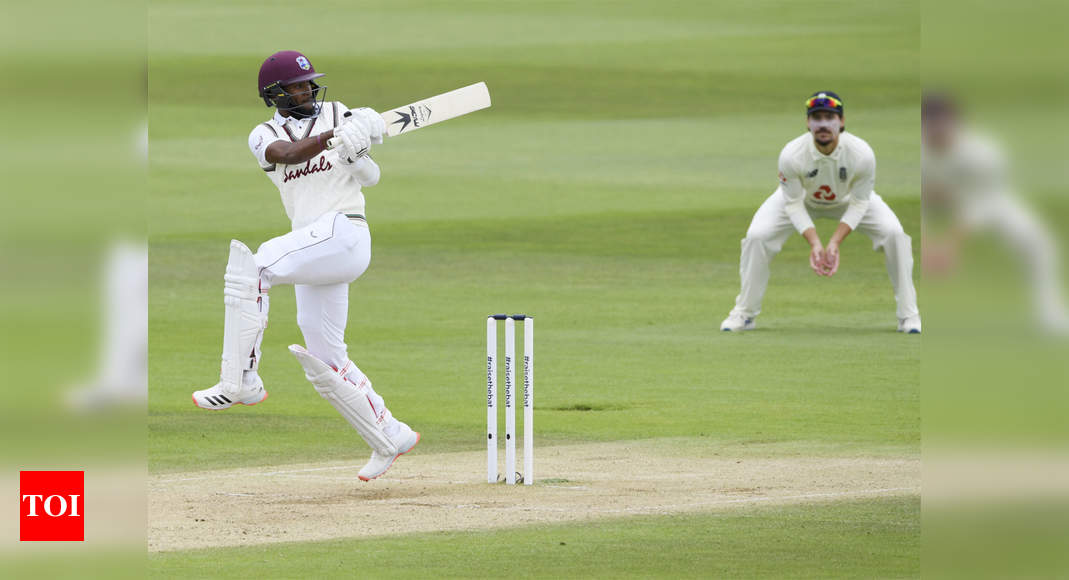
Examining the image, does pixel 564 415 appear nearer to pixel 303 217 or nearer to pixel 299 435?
pixel 299 435

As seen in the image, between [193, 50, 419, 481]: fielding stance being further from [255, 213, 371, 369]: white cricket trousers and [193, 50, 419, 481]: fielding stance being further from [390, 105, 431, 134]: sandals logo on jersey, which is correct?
[390, 105, 431, 134]: sandals logo on jersey

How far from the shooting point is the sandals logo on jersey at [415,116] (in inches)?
207

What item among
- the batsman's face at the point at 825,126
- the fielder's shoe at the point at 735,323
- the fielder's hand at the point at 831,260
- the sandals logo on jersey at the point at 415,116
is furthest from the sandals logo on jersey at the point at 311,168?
the fielder's shoe at the point at 735,323

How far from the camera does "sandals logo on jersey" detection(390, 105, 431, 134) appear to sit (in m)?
5.25

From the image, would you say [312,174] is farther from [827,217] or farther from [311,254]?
[827,217]

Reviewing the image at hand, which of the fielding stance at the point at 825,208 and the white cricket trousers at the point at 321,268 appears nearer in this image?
the white cricket trousers at the point at 321,268

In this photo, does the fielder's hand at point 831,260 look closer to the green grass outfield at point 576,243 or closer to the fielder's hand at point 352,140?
the green grass outfield at point 576,243

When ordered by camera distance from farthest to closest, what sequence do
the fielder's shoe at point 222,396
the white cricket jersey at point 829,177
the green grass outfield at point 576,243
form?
the white cricket jersey at point 829,177 < the green grass outfield at point 576,243 < the fielder's shoe at point 222,396

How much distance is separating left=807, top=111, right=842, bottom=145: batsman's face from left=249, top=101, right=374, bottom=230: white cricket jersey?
4.82 metres

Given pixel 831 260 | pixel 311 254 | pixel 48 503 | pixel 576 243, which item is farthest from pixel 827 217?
pixel 48 503

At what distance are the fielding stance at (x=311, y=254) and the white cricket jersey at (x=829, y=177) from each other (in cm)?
483

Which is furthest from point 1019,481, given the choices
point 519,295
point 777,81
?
point 777,81

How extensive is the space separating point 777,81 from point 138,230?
862 inches

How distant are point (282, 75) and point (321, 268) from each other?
70 centimetres
